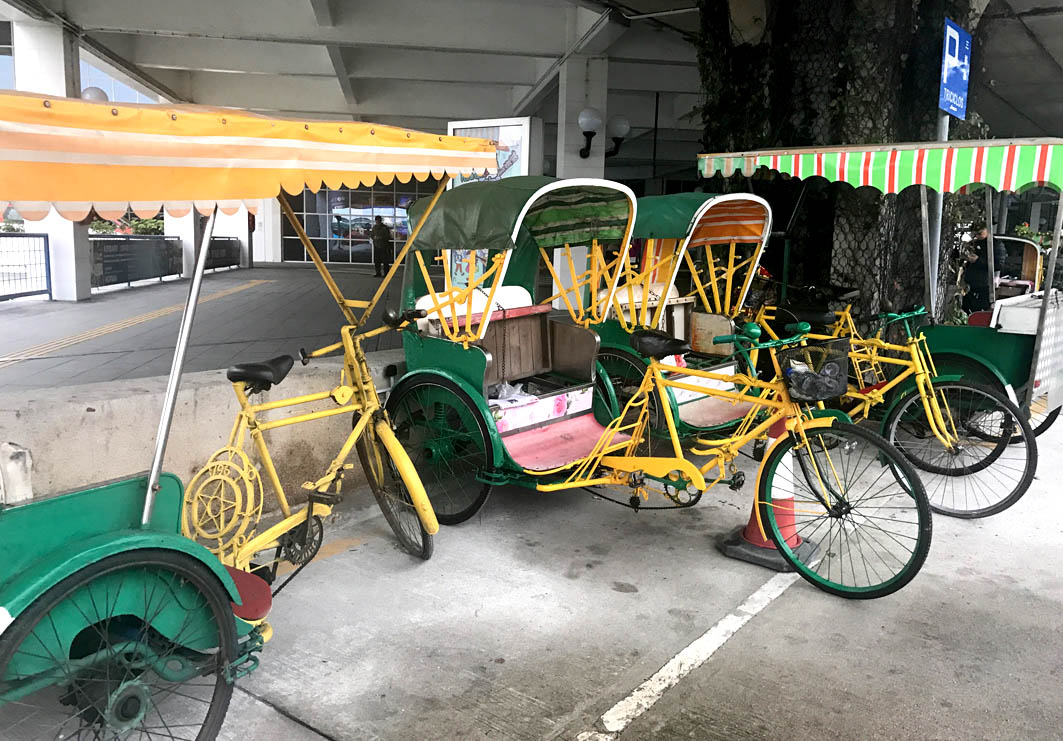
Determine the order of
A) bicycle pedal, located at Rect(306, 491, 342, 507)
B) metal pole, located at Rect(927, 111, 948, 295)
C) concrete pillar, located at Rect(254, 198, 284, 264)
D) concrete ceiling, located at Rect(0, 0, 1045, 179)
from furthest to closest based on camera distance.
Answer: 1. concrete pillar, located at Rect(254, 198, 284, 264)
2. concrete ceiling, located at Rect(0, 0, 1045, 179)
3. metal pole, located at Rect(927, 111, 948, 295)
4. bicycle pedal, located at Rect(306, 491, 342, 507)

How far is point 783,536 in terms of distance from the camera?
4.01 meters

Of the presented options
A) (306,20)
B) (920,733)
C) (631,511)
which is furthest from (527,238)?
(306,20)

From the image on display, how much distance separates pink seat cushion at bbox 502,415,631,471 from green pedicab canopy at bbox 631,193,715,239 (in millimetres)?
1444

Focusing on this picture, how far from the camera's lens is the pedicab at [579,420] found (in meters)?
3.80

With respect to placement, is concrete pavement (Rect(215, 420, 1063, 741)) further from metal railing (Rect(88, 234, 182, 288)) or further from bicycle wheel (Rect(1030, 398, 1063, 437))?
metal railing (Rect(88, 234, 182, 288))

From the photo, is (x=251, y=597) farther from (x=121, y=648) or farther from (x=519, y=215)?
(x=519, y=215)

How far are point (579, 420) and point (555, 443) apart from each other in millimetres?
410

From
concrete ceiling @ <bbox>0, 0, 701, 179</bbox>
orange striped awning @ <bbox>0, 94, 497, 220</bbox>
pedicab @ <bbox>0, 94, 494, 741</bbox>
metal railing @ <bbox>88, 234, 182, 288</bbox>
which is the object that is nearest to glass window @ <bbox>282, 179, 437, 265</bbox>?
concrete ceiling @ <bbox>0, 0, 701, 179</bbox>

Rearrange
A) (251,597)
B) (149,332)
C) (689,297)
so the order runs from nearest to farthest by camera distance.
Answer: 1. (251,597)
2. (689,297)
3. (149,332)

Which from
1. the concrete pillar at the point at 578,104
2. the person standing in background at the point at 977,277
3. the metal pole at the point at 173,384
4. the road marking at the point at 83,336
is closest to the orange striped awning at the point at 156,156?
the metal pole at the point at 173,384

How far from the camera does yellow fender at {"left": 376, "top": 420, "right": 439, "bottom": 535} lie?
3.65 meters

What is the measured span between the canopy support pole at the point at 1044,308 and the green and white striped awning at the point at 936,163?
0.32 meters

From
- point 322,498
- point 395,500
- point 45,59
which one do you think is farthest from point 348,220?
point 322,498

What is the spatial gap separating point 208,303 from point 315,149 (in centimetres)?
1162
